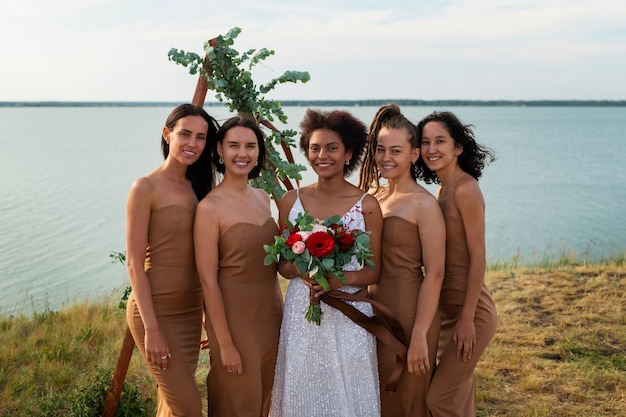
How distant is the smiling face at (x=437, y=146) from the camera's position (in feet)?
14.3

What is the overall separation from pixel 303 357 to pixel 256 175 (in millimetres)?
1270

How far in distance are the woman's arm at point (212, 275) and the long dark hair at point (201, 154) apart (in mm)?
444

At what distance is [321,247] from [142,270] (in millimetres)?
1181

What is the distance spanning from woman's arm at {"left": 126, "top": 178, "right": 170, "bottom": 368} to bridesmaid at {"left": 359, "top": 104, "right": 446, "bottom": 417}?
4.63ft

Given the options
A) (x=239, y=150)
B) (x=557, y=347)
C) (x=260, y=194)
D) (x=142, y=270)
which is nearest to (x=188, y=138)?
(x=239, y=150)

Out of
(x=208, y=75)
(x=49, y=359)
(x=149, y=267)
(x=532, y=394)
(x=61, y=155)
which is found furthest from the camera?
(x=61, y=155)

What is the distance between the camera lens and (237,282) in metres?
4.02

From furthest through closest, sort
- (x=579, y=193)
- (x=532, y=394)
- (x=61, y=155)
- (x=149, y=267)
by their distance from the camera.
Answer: (x=61, y=155) < (x=579, y=193) < (x=532, y=394) < (x=149, y=267)

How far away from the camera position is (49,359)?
22.2 feet

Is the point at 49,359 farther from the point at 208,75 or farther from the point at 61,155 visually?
the point at 61,155

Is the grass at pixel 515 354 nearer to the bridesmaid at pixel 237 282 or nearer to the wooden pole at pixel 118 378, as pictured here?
the wooden pole at pixel 118 378

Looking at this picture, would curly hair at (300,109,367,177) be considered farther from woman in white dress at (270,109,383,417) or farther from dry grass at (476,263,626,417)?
dry grass at (476,263,626,417)

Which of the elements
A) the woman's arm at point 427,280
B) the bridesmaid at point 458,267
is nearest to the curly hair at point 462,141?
the bridesmaid at point 458,267

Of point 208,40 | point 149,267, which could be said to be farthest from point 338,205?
point 208,40
